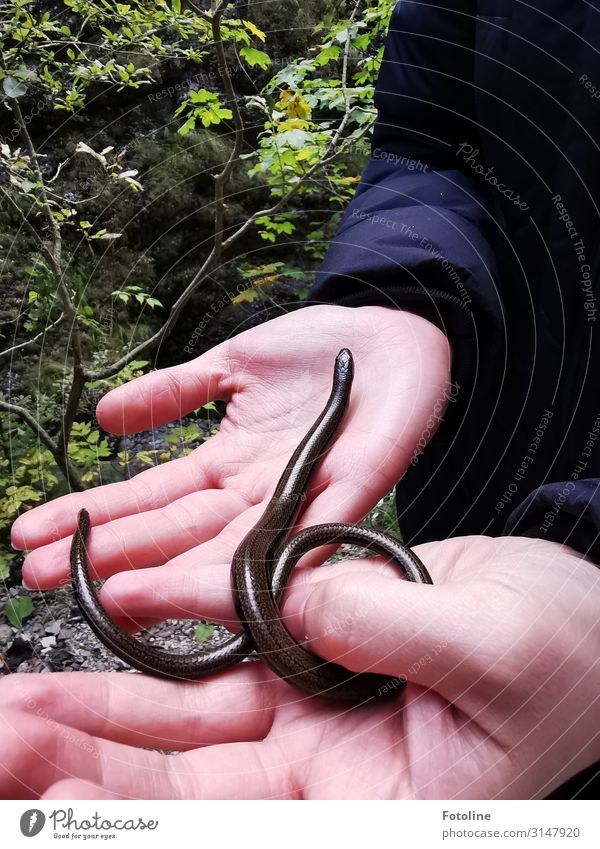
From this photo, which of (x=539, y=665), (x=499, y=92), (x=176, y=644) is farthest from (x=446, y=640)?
(x=499, y=92)

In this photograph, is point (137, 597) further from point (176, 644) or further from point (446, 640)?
point (446, 640)

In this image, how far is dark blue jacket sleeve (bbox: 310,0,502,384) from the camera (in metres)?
0.78

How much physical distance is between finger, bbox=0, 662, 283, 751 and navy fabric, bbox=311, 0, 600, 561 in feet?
0.97

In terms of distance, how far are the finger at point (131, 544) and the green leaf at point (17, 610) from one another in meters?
0.23

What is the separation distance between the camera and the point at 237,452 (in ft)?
2.60

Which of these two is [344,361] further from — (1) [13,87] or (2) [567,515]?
(1) [13,87]

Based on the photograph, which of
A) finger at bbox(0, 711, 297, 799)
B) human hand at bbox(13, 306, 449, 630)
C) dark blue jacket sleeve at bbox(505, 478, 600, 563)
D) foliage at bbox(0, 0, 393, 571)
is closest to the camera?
finger at bbox(0, 711, 297, 799)

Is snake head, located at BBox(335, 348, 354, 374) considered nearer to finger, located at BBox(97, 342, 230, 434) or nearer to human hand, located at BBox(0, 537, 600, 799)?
finger, located at BBox(97, 342, 230, 434)

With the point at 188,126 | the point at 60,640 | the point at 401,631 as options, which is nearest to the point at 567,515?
the point at 401,631

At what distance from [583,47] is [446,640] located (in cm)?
60

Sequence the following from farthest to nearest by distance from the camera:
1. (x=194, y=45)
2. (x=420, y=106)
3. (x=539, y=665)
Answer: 1. (x=194, y=45)
2. (x=420, y=106)
3. (x=539, y=665)

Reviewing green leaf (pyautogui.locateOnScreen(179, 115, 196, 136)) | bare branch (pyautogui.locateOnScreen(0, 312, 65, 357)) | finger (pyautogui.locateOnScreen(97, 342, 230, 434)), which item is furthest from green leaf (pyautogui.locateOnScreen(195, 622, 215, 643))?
green leaf (pyautogui.locateOnScreen(179, 115, 196, 136))

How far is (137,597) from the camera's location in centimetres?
58

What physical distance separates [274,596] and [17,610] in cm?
45
